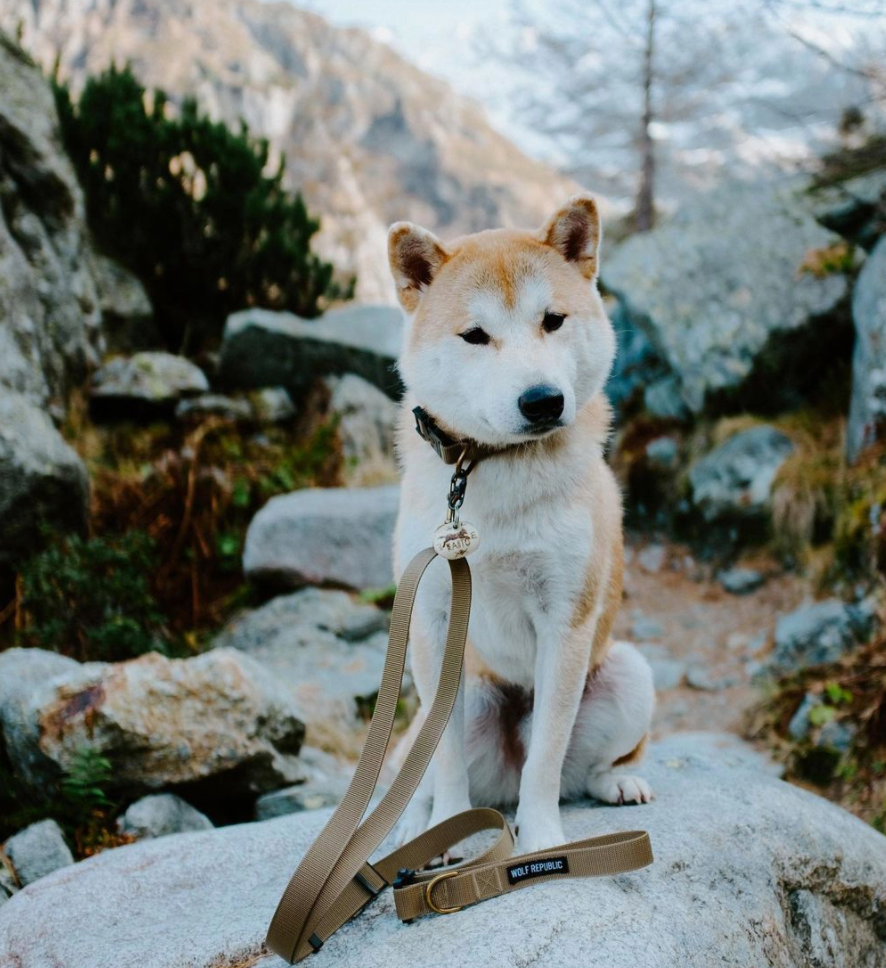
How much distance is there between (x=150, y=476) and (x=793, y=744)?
14.2ft

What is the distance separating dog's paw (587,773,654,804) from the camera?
2.52m

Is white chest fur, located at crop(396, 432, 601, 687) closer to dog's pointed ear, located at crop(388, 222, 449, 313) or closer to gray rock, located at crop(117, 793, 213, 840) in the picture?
dog's pointed ear, located at crop(388, 222, 449, 313)

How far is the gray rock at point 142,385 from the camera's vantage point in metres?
6.20

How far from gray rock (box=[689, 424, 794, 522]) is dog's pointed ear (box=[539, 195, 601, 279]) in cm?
421

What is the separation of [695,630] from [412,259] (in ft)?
14.7

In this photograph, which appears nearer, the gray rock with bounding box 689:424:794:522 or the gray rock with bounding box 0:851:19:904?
the gray rock with bounding box 0:851:19:904

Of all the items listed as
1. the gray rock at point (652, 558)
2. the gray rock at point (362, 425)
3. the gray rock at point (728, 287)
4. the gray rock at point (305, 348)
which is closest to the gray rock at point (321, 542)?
the gray rock at point (362, 425)

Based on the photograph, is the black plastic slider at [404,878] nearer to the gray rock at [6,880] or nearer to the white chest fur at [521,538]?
the white chest fur at [521,538]

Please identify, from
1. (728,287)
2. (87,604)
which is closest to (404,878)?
(87,604)

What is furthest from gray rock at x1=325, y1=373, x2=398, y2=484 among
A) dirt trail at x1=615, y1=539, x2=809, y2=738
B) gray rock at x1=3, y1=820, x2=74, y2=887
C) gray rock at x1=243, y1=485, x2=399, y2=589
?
gray rock at x1=3, y1=820, x2=74, y2=887

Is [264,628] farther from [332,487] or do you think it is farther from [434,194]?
[434,194]

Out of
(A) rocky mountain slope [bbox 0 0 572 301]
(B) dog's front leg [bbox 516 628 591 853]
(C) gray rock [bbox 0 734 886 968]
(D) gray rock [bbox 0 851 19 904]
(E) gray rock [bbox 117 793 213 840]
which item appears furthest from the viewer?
(A) rocky mountain slope [bbox 0 0 572 301]

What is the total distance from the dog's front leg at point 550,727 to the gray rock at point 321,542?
138 inches

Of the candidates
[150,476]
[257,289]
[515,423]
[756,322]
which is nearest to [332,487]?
[150,476]
